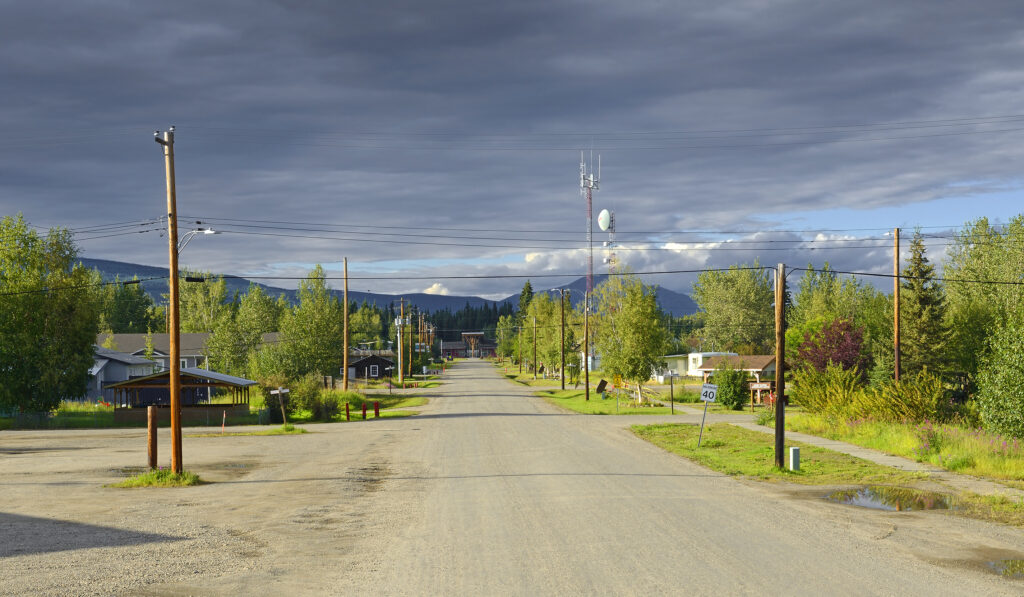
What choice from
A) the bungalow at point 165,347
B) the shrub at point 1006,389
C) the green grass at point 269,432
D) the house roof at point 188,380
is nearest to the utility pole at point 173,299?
the green grass at point 269,432

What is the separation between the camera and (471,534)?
561 inches

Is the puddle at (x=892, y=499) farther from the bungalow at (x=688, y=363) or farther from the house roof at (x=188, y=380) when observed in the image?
the bungalow at (x=688, y=363)

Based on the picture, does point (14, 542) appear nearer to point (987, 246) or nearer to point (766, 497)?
point (766, 497)

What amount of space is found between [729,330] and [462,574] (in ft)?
386

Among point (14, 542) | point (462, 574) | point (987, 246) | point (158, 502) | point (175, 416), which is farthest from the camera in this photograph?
point (987, 246)

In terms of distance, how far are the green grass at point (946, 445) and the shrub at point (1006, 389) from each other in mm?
567

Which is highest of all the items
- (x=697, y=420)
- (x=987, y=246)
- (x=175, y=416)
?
(x=987, y=246)

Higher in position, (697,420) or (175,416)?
(175,416)

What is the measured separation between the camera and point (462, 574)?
11.2m

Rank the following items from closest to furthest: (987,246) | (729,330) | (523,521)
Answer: (523,521) → (987,246) → (729,330)

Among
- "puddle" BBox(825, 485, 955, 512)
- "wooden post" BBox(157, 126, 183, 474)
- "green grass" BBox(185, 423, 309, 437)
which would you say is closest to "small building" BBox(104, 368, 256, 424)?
"green grass" BBox(185, 423, 309, 437)

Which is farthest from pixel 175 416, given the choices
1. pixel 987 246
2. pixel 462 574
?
pixel 987 246

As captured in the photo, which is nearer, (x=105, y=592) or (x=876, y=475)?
(x=105, y=592)

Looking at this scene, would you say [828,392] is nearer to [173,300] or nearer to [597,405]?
[597,405]
